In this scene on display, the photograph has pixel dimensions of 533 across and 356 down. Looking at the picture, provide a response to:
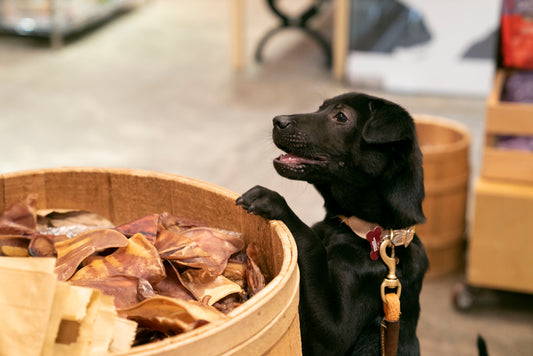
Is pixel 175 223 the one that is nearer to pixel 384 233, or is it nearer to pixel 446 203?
pixel 384 233

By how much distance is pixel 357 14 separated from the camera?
548cm

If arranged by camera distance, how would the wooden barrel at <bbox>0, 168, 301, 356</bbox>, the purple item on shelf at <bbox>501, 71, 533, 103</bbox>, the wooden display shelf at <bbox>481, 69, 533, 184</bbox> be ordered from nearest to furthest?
the wooden barrel at <bbox>0, 168, 301, 356</bbox> < the wooden display shelf at <bbox>481, 69, 533, 184</bbox> < the purple item on shelf at <bbox>501, 71, 533, 103</bbox>

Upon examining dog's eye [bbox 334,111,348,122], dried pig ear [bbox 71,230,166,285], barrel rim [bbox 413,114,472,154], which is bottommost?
barrel rim [bbox 413,114,472,154]

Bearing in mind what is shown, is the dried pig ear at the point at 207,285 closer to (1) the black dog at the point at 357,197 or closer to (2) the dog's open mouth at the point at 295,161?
(1) the black dog at the point at 357,197

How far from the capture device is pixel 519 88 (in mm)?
2871

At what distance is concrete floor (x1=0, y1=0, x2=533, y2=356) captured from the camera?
118 inches

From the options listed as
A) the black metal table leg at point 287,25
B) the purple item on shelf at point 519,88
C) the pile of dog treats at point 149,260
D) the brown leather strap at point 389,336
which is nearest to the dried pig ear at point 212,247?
the pile of dog treats at point 149,260

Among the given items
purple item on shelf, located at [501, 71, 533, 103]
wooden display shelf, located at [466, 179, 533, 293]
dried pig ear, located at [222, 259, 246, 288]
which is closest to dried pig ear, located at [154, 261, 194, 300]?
dried pig ear, located at [222, 259, 246, 288]

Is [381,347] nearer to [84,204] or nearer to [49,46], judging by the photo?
[84,204]

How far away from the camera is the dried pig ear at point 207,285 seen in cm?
127

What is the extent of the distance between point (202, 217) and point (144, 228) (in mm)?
166

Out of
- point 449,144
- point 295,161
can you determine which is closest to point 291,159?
point 295,161

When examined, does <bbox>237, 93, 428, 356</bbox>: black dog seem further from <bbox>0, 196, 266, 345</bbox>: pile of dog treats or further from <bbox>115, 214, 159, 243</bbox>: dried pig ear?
<bbox>115, 214, 159, 243</bbox>: dried pig ear

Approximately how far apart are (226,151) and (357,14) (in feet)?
5.93
